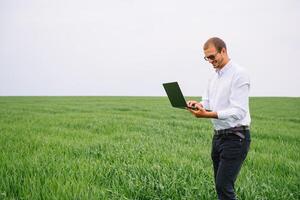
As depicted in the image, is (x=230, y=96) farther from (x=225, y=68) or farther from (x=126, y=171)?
(x=126, y=171)

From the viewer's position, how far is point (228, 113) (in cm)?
362

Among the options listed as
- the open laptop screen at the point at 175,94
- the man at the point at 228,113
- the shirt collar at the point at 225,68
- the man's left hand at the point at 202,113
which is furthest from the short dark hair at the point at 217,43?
the man's left hand at the point at 202,113

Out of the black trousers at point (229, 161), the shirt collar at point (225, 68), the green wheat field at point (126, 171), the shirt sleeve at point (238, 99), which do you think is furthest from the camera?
the green wheat field at point (126, 171)

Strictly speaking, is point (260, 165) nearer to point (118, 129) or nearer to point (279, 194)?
point (279, 194)

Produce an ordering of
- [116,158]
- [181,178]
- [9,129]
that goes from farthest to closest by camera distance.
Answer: [9,129] < [116,158] < [181,178]

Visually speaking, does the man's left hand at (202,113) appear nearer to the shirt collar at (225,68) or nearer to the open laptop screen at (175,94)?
the open laptop screen at (175,94)

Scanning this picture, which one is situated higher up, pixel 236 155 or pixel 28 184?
pixel 236 155

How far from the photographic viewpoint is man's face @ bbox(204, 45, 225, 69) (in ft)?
12.4

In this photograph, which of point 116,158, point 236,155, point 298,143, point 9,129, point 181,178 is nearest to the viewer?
point 236,155

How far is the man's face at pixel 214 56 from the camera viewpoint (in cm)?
377

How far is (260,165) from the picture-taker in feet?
23.0

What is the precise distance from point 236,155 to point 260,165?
3.64 metres

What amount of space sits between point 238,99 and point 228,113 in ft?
0.63

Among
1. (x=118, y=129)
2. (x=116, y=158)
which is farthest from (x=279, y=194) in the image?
(x=118, y=129)
